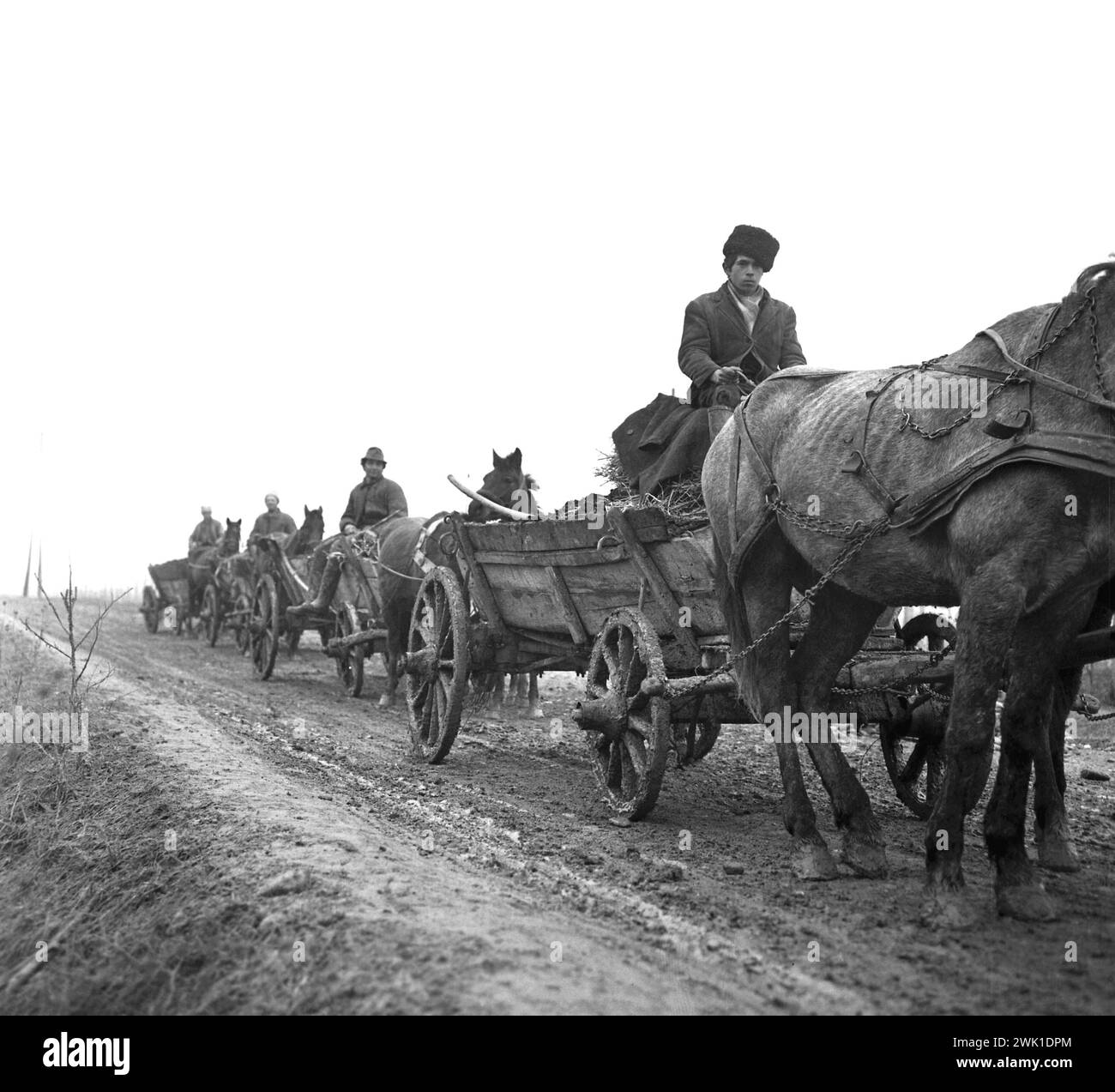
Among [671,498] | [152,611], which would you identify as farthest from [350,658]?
[152,611]

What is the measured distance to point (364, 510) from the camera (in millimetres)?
13547

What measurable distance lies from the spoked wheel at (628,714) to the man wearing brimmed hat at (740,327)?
1.42 meters

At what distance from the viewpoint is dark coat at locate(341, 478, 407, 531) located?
1341cm

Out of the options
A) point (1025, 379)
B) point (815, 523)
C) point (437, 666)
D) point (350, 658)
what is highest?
point (1025, 379)

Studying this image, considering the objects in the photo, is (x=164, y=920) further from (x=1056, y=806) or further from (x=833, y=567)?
(x=1056, y=806)

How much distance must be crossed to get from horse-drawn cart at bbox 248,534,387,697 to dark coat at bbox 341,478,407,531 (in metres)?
0.95

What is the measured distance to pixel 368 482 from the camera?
13609 mm

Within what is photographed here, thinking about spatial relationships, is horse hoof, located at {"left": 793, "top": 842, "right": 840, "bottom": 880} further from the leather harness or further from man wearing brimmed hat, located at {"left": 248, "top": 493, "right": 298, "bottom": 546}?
man wearing brimmed hat, located at {"left": 248, "top": 493, "right": 298, "bottom": 546}

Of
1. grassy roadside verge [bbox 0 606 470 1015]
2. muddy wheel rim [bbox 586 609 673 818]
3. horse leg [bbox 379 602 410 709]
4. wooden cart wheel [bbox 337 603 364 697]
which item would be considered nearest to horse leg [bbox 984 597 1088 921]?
muddy wheel rim [bbox 586 609 673 818]

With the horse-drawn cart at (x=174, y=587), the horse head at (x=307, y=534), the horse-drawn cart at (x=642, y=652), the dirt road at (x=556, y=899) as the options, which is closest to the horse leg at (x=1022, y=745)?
the dirt road at (x=556, y=899)

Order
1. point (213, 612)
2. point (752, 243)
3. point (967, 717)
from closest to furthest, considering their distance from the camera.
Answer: point (967, 717)
point (752, 243)
point (213, 612)

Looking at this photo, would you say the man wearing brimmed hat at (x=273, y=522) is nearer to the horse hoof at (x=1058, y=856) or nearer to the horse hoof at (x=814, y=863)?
the horse hoof at (x=814, y=863)

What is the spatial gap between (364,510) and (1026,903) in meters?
11.0

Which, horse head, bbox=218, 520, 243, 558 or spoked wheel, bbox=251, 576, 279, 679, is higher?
horse head, bbox=218, 520, 243, 558
